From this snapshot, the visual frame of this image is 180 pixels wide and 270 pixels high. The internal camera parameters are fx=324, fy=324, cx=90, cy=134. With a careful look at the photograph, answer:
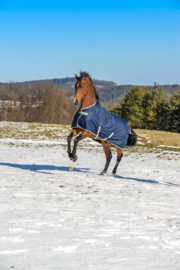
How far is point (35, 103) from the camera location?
212ft

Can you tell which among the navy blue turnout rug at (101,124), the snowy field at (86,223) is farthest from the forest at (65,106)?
the snowy field at (86,223)

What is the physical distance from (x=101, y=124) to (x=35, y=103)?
188 ft

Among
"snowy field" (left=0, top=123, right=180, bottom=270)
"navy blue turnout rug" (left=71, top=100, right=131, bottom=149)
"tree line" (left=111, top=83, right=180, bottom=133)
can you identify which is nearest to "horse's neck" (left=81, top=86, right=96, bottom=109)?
"navy blue turnout rug" (left=71, top=100, right=131, bottom=149)

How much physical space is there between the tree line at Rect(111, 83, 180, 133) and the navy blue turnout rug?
125 ft

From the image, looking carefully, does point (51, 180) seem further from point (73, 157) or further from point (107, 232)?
point (107, 232)

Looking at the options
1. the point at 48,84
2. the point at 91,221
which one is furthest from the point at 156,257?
the point at 48,84

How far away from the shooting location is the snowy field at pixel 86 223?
3.60 m

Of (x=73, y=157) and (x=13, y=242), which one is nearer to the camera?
(x=13, y=242)

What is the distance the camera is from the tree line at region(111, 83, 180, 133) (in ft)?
156

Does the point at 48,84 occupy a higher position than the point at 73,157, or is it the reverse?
the point at 48,84

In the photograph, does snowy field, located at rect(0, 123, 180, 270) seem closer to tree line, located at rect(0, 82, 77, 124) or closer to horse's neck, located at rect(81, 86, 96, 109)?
horse's neck, located at rect(81, 86, 96, 109)

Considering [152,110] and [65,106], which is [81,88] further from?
[65,106]

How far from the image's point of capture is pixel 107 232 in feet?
15.1

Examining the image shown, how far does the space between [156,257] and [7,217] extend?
241 centimetres
